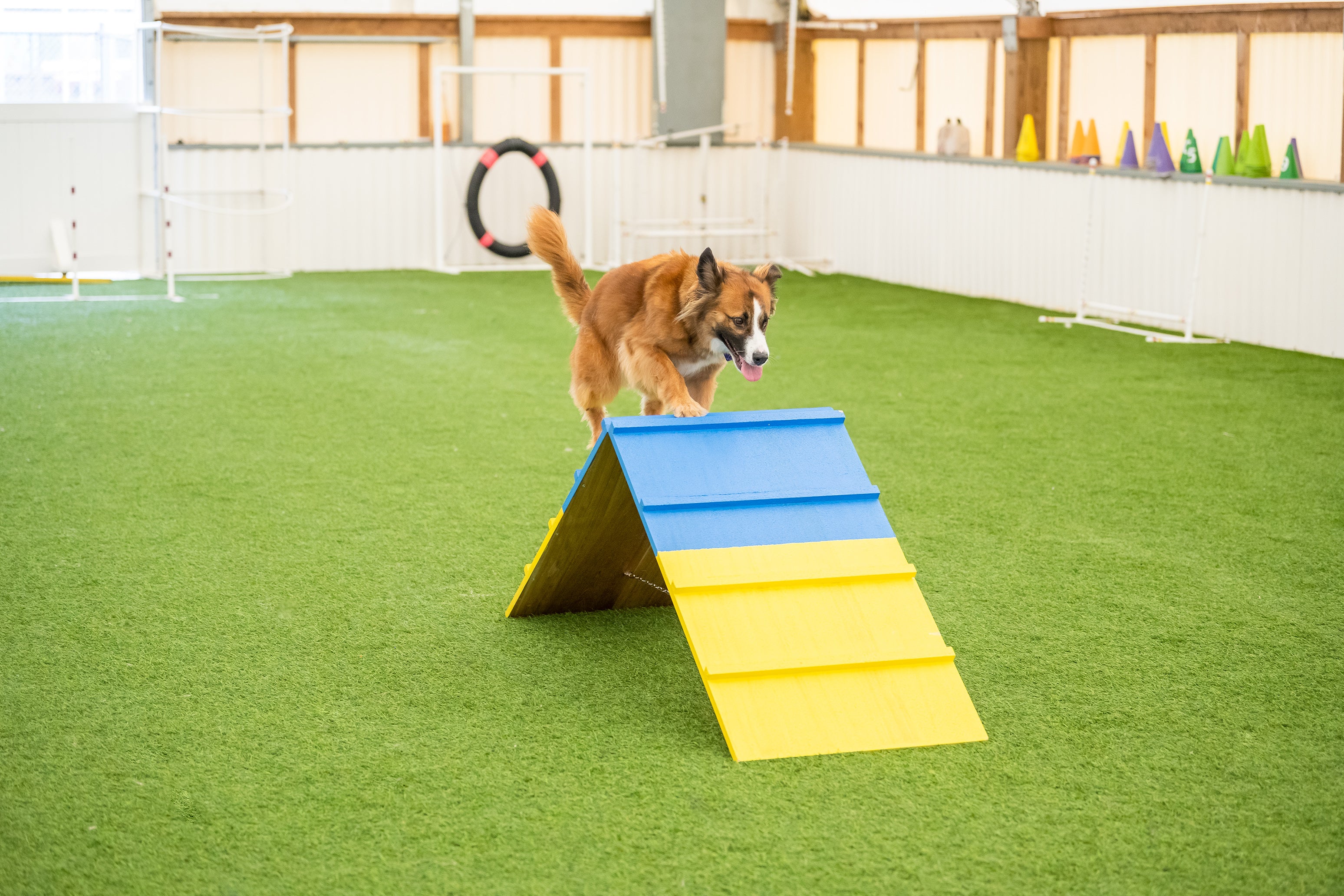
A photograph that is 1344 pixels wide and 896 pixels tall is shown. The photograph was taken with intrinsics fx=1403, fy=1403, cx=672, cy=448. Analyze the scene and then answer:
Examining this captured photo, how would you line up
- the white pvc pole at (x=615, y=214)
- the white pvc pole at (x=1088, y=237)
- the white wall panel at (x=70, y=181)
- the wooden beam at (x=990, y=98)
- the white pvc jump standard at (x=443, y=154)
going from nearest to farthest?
the white pvc pole at (x=1088, y=237) < the wooden beam at (x=990, y=98) < the white wall panel at (x=70, y=181) < the white pvc jump standard at (x=443, y=154) < the white pvc pole at (x=615, y=214)

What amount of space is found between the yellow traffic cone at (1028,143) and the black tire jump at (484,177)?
400 centimetres

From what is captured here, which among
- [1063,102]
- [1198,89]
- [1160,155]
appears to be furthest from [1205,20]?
[1063,102]

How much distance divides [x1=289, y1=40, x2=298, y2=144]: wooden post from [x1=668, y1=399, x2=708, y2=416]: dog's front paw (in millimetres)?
9597

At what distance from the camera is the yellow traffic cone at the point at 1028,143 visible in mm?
10742

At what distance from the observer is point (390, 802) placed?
2.77m

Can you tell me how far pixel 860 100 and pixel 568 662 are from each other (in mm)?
10472

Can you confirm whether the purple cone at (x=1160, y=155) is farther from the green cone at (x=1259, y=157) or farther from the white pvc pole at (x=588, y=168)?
the white pvc pole at (x=588, y=168)

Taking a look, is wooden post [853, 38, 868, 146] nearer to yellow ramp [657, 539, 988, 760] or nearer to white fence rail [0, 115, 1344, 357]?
white fence rail [0, 115, 1344, 357]

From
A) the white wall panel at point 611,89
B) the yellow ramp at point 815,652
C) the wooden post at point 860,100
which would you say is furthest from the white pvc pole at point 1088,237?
the yellow ramp at point 815,652

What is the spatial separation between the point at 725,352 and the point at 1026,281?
7.38m

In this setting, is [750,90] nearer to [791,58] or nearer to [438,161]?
[791,58]

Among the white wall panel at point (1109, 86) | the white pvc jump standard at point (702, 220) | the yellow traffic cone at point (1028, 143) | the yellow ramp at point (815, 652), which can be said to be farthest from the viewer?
the white pvc jump standard at point (702, 220)

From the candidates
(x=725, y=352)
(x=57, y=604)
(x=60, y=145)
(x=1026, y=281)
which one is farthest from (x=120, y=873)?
(x=60, y=145)

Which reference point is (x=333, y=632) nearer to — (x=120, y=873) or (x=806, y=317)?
(x=120, y=873)
